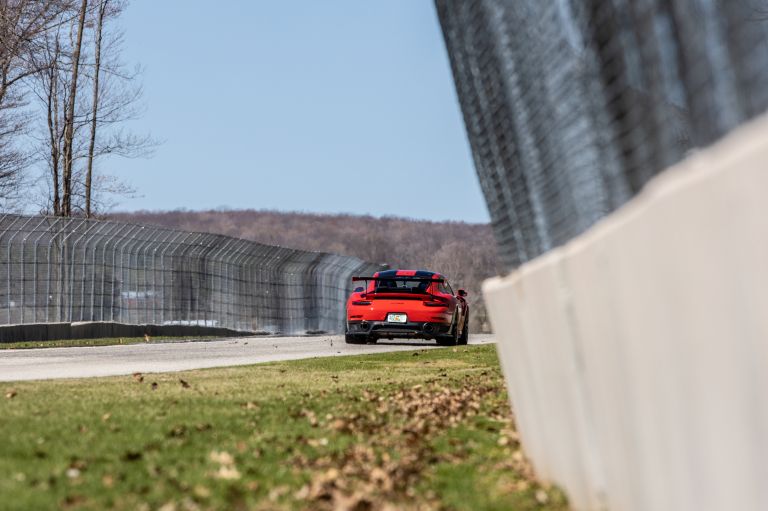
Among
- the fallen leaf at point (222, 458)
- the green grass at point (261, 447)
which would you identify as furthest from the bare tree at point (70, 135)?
the fallen leaf at point (222, 458)

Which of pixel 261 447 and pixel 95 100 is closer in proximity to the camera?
pixel 261 447

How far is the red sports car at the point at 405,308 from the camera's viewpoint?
2377 centimetres

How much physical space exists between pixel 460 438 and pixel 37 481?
8.92 feet

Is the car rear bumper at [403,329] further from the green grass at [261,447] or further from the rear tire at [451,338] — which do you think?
the green grass at [261,447]

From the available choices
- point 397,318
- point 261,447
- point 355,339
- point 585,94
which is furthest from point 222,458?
point 355,339

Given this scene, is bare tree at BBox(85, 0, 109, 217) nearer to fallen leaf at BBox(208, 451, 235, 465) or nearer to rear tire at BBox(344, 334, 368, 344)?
rear tire at BBox(344, 334, 368, 344)

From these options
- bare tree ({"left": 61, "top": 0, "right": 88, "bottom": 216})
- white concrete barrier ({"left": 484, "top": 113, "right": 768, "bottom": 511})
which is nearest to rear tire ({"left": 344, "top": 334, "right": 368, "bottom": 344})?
bare tree ({"left": 61, "top": 0, "right": 88, "bottom": 216})

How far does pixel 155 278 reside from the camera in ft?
102

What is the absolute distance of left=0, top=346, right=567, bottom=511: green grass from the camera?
204 inches

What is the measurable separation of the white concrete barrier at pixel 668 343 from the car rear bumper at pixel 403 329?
18.5 metres

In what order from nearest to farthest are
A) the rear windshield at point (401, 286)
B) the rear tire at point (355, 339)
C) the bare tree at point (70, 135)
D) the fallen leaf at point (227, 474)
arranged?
the fallen leaf at point (227, 474), the rear windshield at point (401, 286), the rear tire at point (355, 339), the bare tree at point (70, 135)

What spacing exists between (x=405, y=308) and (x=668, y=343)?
20598 mm

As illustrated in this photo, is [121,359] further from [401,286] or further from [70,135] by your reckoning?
[70,135]

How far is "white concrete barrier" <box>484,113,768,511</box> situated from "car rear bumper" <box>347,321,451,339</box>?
1854 cm
